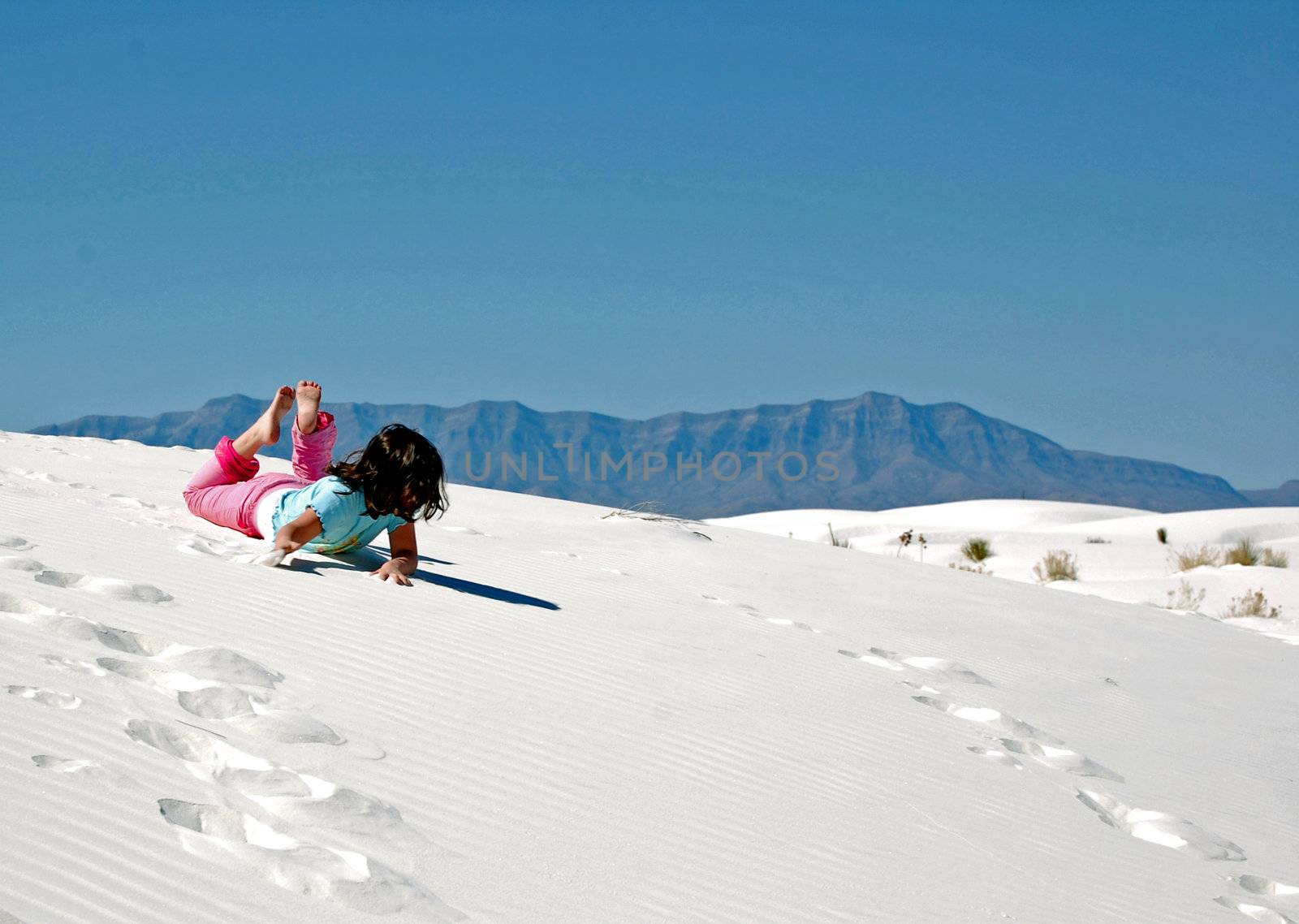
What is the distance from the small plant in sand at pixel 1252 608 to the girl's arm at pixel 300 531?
10900mm

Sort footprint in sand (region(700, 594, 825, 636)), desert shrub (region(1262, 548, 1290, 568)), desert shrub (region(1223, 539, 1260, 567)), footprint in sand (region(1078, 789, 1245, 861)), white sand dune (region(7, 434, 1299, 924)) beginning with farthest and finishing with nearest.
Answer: desert shrub (region(1223, 539, 1260, 567)) → desert shrub (region(1262, 548, 1290, 568)) → footprint in sand (region(700, 594, 825, 636)) → footprint in sand (region(1078, 789, 1245, 861)) → white sand dune (region(7, 434, 1299, 924))

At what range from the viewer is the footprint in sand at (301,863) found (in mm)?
2504

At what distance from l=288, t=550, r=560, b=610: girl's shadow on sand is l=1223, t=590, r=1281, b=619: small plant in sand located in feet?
32.3

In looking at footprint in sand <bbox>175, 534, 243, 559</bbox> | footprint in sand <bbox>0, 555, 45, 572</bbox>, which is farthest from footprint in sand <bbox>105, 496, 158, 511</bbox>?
footprint in sand <bbox>0, 555, 45, 572</bbox>

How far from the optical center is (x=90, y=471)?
10.4m

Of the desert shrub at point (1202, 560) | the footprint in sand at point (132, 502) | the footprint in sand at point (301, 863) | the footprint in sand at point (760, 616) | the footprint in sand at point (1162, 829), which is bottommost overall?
the footprint in sand at point (1162, 829)

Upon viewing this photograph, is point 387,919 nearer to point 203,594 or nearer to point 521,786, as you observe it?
point 521,786

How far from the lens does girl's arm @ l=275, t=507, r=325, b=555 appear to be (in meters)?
5.61

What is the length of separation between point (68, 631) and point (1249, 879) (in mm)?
3731

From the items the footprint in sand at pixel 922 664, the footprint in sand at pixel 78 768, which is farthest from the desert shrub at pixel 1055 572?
the footprint in sand at pixel 78 768

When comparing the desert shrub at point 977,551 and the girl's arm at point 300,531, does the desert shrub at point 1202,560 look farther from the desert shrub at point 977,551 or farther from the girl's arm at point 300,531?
the girl's arm at point 300,531

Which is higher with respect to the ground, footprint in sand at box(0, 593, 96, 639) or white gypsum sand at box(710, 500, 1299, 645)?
white gypsum sand at box(710, 500, 1299, 645)

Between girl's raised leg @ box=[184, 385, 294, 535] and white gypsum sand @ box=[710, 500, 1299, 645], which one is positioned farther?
white gypsum sand @ box=[710, 500, 1299, 645]

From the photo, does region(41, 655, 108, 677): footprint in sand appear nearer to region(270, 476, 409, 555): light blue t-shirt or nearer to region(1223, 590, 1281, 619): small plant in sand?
region(270, 476, 409, 555): light blue t-shirt
